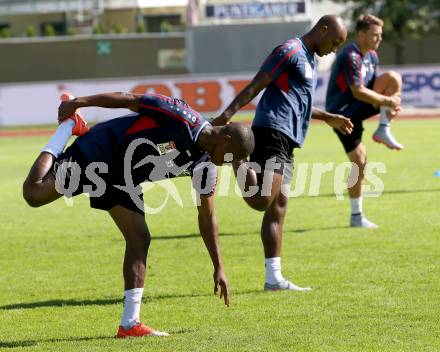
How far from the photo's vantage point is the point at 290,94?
9.05 metres

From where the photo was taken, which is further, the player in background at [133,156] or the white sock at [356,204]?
the white sock at [356,204]

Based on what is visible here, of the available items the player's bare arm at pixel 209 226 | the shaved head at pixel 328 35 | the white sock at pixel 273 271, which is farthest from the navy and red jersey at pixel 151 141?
the shaved head at pixel 328 35

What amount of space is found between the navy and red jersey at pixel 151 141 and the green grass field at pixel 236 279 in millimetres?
1150

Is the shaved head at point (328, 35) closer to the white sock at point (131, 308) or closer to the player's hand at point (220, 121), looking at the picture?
the player's hand at point (220, 121)

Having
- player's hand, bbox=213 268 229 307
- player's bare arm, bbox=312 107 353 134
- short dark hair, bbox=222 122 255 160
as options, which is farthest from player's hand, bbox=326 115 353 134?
short dark hair, bbox=222 122 255 160

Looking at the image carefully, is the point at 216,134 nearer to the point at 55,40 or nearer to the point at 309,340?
the point at 309,340

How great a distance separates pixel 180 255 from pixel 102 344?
12.8ft

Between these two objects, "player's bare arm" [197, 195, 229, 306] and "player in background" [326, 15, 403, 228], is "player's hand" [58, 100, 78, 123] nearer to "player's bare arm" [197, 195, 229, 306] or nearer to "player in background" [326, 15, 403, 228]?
"player's bare arm" [197, 195, 229, 306]

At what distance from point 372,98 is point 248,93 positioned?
3.67 metres

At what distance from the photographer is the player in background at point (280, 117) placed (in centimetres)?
888

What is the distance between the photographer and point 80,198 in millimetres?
16438

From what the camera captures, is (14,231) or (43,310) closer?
(43,310)

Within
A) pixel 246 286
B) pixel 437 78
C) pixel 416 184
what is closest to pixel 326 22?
pixel 246 286

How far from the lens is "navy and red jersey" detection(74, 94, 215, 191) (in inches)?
279
